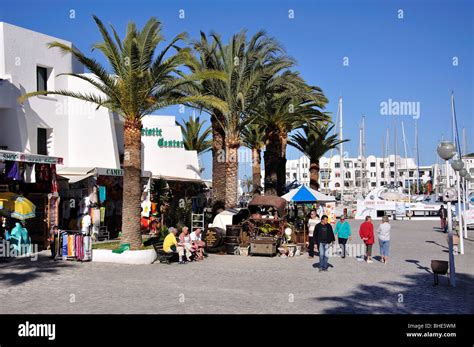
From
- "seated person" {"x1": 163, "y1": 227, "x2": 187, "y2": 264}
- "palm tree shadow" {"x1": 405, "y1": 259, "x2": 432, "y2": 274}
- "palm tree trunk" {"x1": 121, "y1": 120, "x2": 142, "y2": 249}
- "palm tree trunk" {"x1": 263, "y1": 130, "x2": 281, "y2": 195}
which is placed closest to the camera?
"palm tree shadow" {"x1": 405, "y1": 259, "x2": 432, "y2": 274}

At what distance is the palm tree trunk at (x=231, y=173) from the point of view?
83.8 ft

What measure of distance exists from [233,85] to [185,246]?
10.3m

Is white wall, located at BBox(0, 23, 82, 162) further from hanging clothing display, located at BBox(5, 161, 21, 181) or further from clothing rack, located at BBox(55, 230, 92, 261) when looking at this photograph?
clothing rack, located at BBox(55, 230, 92, 261)

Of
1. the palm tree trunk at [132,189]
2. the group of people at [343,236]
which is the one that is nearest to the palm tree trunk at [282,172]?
the group of people at [343,236]

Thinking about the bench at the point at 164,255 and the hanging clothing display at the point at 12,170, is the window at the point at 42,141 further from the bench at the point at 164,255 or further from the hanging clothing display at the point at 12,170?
the bench at the point at 164,255

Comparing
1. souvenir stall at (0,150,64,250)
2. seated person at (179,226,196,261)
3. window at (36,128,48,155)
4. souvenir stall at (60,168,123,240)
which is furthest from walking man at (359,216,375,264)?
window at (36,128,48,155)

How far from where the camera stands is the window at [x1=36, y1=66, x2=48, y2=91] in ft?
75.6

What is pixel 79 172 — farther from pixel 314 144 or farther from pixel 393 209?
pixel 393 209

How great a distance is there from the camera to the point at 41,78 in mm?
23250

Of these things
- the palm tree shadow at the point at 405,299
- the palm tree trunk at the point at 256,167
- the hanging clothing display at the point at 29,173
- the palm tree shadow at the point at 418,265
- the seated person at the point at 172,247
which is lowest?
the palm tree shadow at the point at 405,299

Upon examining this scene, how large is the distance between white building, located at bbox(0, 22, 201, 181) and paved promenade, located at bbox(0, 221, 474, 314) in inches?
237

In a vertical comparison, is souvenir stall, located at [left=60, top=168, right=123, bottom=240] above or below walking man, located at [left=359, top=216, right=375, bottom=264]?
above
